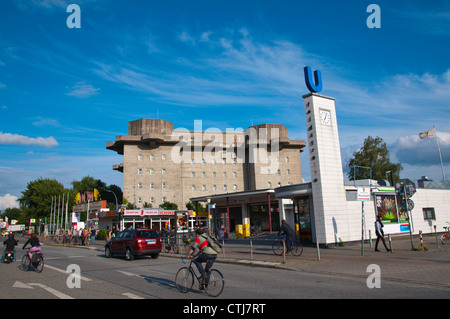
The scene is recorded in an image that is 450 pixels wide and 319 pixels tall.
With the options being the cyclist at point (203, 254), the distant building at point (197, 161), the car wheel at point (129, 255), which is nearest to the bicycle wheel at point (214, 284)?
the cyclist at point (203, 254)

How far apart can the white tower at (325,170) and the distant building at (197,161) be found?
6188 cm

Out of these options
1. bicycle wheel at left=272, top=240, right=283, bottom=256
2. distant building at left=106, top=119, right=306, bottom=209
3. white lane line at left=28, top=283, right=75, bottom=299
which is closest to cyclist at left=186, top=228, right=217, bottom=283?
white lane line at left=28, top=283, right=75, bottom=299

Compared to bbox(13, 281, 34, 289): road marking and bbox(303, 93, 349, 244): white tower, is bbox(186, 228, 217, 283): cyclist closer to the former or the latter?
bbox(13, 281, 34, 289): road marking

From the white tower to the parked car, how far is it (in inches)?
371

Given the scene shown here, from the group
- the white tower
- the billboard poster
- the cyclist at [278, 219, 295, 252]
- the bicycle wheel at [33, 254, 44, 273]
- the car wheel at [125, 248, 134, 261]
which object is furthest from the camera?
the billboard poster

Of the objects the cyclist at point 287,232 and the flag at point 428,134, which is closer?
the cyclist at point 287,232

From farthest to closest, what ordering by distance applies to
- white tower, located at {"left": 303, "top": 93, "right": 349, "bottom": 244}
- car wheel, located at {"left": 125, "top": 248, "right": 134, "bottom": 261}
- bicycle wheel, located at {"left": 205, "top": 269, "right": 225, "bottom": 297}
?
white tower, located at {"left": 303, "top": 93, "right": 349, "bottom": 244} < car wheel, located at {"left": 125, "top": 248, "right": 134, "bottom": 261} < bicycle wheel, located at {"left": 205, "top": 269, "right": 225, "bottom": 297}

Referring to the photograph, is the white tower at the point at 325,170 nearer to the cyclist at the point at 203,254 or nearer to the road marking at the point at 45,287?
the cyclist at the point at 203,254

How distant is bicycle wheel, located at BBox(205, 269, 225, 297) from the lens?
8250 millimetres

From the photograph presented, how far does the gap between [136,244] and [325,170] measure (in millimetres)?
11951

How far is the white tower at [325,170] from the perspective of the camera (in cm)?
2034
